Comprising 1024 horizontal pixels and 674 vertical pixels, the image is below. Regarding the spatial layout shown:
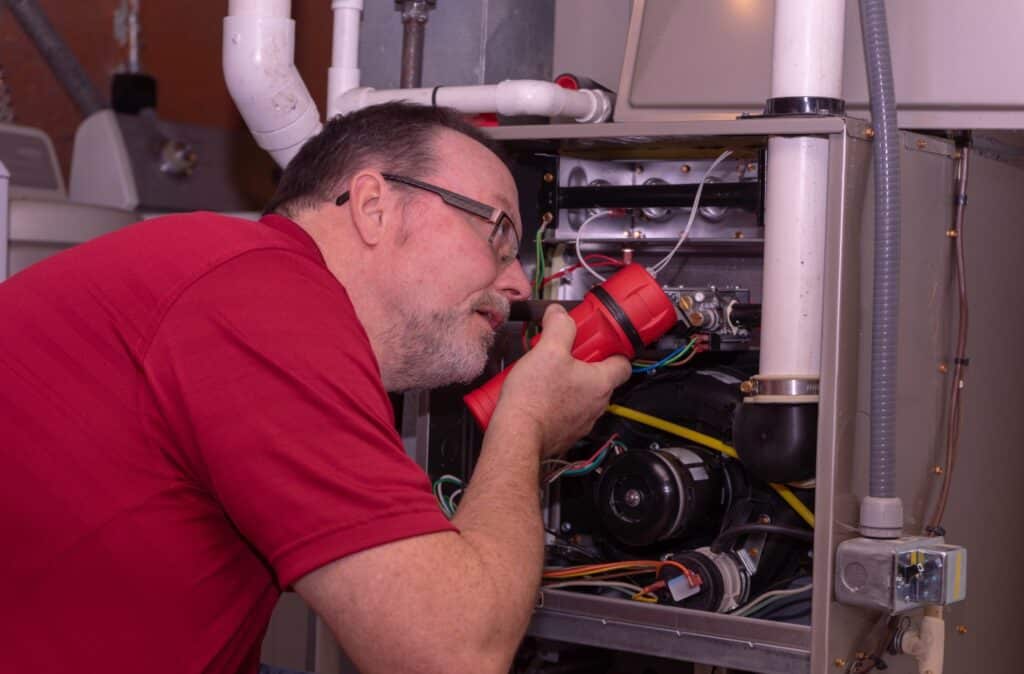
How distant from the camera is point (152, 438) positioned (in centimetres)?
105

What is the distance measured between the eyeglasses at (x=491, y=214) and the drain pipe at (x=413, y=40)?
1.71ft

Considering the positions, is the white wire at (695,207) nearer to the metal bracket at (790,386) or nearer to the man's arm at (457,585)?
the metal bracket at (790,386)

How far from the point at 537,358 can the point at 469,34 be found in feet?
2.21

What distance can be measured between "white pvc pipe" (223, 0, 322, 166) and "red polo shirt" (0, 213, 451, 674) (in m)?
0.77

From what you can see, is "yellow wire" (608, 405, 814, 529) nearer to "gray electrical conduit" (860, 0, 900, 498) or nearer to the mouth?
"gray electrical conduit" (860, 0, 900, 498)

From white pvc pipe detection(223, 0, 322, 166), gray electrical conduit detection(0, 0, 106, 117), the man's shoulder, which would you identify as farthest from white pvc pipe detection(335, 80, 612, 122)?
gray electrical conduit detection(0, 0, 106, 117)

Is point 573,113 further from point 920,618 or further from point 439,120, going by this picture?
point 920,618

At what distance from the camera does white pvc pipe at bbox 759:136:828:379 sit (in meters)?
1.37

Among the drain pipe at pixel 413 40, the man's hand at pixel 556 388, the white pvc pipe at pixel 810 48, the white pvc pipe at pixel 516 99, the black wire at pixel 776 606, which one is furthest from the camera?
the drain pipe at pixel 413 40

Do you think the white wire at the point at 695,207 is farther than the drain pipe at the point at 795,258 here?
Yes

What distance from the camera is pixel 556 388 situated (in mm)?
1352

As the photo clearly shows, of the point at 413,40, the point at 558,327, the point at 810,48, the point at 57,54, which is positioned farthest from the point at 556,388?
the point at 57,54

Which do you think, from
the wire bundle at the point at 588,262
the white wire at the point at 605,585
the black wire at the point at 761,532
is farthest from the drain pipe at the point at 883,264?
the wire bundle at the point at 588,262

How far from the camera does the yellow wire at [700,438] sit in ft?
4.89
